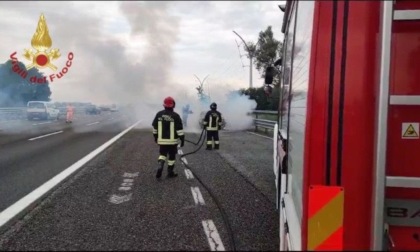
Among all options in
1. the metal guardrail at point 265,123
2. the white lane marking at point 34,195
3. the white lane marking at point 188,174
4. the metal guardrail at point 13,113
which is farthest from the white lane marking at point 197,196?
the metal guardrail at point 13,113

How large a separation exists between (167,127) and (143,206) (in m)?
2.93

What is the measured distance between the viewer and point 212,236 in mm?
4492

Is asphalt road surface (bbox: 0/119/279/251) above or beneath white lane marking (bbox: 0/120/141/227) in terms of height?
above

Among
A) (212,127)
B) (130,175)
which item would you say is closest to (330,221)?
(130,175)

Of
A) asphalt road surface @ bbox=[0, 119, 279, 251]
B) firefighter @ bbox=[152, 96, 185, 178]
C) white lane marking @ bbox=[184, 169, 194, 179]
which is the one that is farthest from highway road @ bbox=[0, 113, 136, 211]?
white lane marking @ bbox=[184, 169, 194, 179]

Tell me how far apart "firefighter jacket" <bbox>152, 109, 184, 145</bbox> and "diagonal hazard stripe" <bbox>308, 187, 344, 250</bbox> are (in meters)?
6.60

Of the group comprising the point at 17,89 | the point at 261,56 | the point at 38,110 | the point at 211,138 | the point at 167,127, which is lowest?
the point at 211,138

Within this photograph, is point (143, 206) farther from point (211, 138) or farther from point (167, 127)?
point (211, 138)

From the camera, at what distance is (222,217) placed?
17.3 feet

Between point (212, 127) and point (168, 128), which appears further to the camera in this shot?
point (212, 127)

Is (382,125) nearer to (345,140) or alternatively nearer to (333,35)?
(345,140)

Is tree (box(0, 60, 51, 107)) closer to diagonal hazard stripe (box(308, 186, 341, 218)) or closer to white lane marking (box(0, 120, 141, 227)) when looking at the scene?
white lane marking (box(0, 120, 141, 227))

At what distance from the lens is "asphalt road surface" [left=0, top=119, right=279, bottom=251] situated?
4332mm

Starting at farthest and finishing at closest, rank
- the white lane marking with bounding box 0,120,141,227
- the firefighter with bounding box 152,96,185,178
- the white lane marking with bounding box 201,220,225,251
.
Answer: the firefighter with bounding box 152,96,185,178 < the white lane marking with bounding box 0,120,141,227 < the white lane marking with bounding box 201,220,225,251
